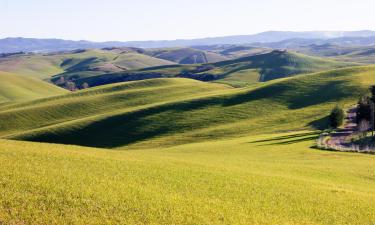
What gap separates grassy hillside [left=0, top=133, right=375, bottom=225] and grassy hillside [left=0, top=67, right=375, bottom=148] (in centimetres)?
5938

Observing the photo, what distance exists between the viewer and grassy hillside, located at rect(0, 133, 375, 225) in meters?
23.0

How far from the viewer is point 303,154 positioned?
63.8 metres

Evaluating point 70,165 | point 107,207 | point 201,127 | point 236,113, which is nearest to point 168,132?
point 201,127

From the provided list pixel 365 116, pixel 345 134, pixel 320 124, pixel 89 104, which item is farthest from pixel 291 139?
pixel 89 104

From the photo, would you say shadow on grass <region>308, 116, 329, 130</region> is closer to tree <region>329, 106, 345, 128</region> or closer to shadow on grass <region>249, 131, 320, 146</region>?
tree <region>329, 106, 345, 128</region>

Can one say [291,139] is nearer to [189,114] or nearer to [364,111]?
[364,111]

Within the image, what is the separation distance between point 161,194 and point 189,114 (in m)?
94.1

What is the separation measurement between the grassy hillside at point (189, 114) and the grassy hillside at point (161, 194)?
59377 mm

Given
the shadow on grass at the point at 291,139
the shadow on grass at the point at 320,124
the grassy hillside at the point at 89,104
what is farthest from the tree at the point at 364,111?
the grassy hillside at the point at 89,104

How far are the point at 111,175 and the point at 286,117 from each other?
3367 inches

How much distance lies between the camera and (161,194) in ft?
90.7

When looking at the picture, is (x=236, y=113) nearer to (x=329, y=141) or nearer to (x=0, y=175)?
(x=329, y=141)

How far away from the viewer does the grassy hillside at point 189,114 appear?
104500 millimetres

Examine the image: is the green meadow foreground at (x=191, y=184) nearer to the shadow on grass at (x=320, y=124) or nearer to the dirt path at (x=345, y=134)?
the shadow on grass at (x=320, y=124)
